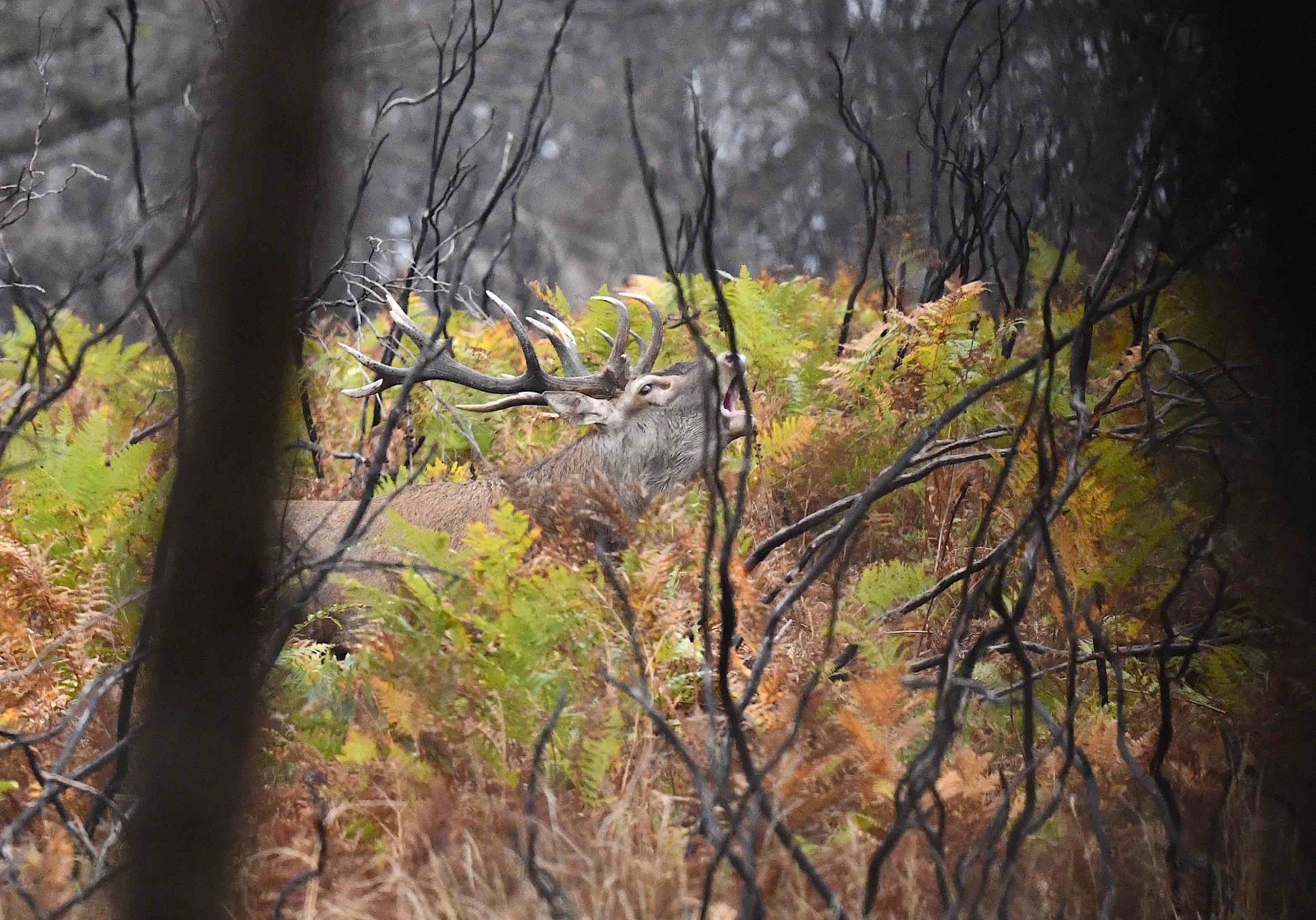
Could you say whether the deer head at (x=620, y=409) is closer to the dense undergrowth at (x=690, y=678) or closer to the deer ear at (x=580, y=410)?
the deer ear at (x=580, y=410)

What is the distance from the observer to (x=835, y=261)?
1084cm

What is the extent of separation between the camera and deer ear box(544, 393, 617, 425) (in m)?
5.92

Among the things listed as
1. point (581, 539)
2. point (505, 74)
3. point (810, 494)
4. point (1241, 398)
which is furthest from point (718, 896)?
point (505, 74)

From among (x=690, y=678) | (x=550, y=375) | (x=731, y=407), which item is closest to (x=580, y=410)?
(x=550, y=375)

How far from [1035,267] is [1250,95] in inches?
164

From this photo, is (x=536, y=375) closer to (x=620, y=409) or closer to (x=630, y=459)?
(x=620, y=409)

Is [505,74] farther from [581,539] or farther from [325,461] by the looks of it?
[581,539]

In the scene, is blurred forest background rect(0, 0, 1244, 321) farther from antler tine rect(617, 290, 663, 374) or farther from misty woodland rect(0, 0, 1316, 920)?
antler tine rect(617, 290, 663, 374)

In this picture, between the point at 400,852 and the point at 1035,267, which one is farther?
the point at 1035,267

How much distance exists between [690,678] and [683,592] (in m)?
0.37

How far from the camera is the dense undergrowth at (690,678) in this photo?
2.64 m

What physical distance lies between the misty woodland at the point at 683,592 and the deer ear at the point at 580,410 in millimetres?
16

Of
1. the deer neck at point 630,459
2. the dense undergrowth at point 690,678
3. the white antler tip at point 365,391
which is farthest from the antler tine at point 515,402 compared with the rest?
the dense undergrowth at point 690,678

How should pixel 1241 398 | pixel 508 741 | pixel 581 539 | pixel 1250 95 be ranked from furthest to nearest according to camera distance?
pixel 581 539, pixel 1241 398, pixel 508 741, pixel 1250 95
